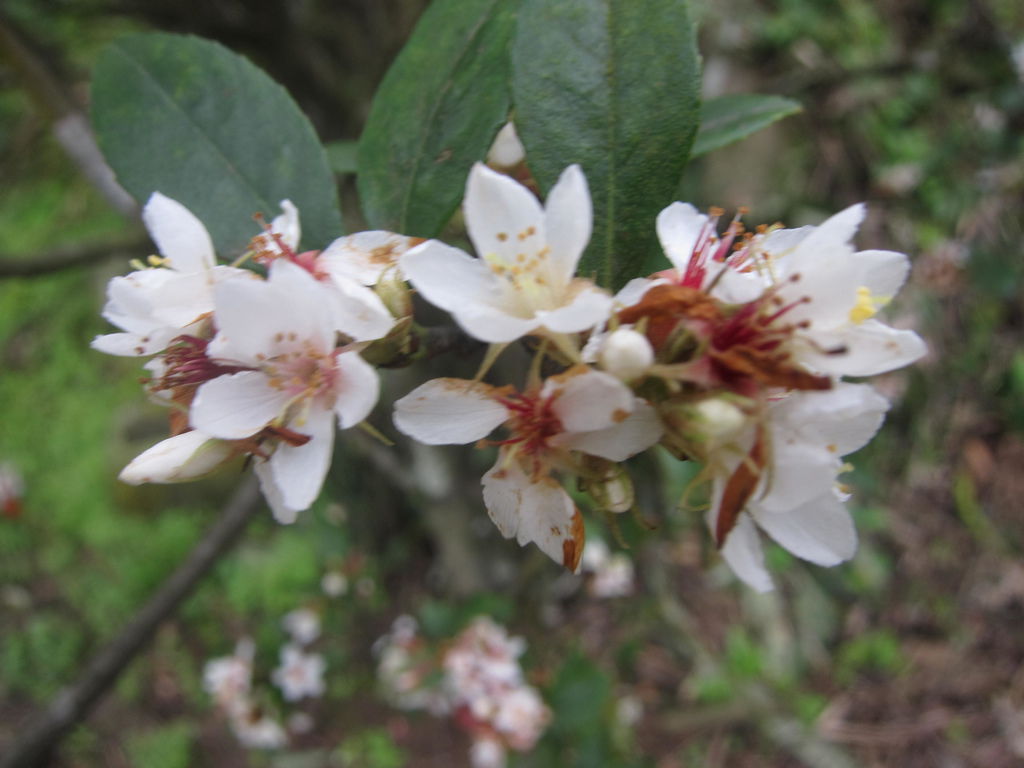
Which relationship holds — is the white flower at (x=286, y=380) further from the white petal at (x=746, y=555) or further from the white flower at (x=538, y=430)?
the white petal at (x=746, y=555)

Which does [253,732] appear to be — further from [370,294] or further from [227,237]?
[370,294]

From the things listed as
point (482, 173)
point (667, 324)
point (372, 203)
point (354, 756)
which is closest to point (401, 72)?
point (372, 203)

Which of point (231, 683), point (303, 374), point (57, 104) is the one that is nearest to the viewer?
point (303, 374)

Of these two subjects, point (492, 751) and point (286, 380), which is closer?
point (286, 380)

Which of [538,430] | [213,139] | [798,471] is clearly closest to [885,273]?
[798,471]

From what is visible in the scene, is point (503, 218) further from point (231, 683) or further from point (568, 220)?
point (231, 683)

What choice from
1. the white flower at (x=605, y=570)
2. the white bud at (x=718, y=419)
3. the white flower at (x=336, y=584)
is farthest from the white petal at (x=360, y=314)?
the white flower at (x=336, y=584)

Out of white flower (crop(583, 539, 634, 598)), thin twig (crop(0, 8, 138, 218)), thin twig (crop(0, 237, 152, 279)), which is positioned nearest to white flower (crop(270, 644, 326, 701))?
white flower (crop(583, 539, 634, 598))
